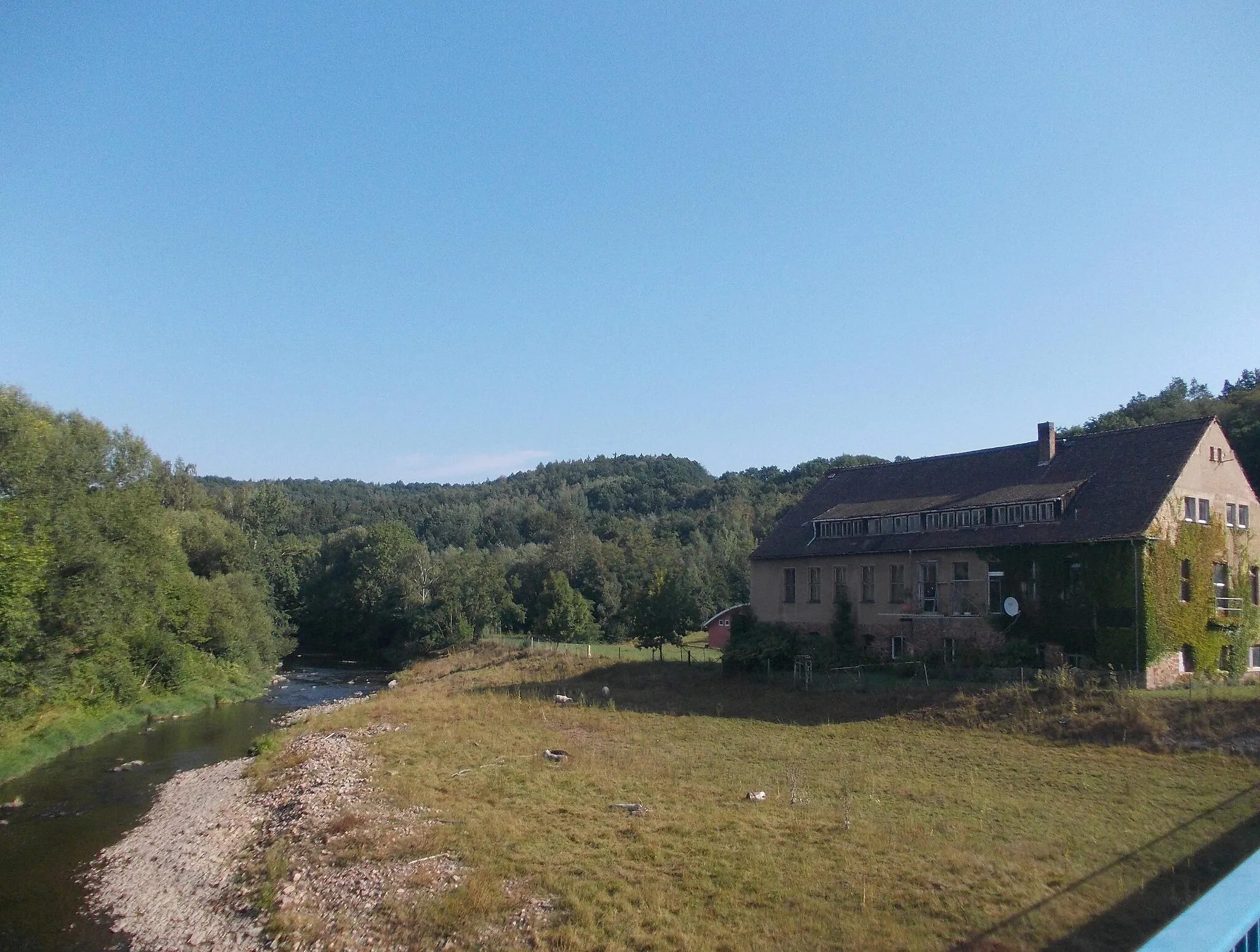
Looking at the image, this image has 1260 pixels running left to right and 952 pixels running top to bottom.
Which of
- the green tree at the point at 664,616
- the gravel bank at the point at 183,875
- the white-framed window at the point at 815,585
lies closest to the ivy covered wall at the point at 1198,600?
the white-framed window at the point at 815,585

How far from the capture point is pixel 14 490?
31.8 metres

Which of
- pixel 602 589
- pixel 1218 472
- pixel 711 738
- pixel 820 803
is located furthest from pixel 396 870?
pixel 602 589

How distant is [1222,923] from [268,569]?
89160 millimetres

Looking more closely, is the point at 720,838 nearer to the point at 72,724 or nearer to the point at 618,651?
the point at 72,724

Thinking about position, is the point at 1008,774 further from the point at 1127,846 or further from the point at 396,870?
the point at 396,870

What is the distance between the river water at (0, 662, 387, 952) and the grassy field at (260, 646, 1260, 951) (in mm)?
4842

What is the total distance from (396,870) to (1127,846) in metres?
14.6

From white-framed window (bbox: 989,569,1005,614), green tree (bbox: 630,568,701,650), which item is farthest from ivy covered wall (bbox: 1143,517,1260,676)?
green tree (bbox: 630,568,701,650)

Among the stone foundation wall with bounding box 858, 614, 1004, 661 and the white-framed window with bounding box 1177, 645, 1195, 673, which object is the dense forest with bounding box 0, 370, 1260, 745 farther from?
the white-framed window with bounding box 1177, 645, 1195, 673

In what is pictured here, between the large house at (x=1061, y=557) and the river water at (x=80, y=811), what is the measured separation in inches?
1100

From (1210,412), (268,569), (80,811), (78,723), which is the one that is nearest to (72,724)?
(78,723)

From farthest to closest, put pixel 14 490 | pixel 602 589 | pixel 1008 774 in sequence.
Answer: pixel 602 589
pixel 14 490
pixel 1008 774

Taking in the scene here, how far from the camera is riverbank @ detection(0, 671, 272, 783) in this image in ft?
98.7

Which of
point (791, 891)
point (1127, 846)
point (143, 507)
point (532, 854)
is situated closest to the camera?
point (791, 891)
